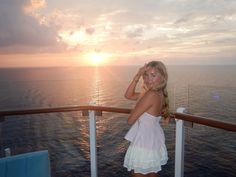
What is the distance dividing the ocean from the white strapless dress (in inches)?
13.9

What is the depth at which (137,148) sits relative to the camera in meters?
2.15

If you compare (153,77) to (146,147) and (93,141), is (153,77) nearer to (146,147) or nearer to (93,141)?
(146,147)

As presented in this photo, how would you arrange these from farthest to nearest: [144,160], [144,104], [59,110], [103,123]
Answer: [103,123] → [59,110] → [144,160] → [144,104]

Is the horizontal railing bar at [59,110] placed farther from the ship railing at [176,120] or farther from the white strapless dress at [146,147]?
the white strapless dress at [146,147]

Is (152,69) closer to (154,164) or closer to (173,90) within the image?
(173,90)

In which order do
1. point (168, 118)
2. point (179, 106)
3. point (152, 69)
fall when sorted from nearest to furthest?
point (152, 69)
point (168, 118)
point (179, 106)

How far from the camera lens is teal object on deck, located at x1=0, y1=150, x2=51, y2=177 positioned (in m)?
2.00

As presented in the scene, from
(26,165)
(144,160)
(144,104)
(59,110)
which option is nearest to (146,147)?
(144,160)

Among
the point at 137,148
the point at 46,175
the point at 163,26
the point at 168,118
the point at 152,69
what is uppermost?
the point at 163,26

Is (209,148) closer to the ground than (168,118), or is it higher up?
closer to the ground

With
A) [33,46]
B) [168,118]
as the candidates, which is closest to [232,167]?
[168,118]

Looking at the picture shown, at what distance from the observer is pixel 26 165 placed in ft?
6.81

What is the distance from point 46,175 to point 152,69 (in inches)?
49.3

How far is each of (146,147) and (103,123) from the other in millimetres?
21885
